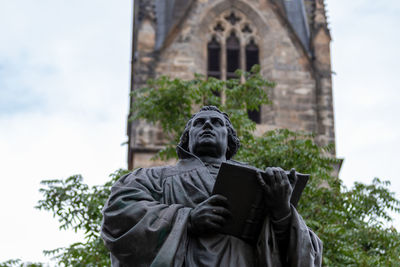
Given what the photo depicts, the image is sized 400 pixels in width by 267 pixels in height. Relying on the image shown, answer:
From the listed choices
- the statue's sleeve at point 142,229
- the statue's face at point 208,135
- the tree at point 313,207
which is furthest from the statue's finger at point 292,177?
the tree at point 313,207

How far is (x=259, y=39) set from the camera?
112 feet

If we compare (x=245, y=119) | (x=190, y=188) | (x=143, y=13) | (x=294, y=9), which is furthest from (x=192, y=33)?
(x=190, y=188)

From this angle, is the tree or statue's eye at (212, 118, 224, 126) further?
the tree

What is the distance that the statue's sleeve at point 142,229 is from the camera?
173 inches

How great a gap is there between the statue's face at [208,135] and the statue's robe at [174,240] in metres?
0.42

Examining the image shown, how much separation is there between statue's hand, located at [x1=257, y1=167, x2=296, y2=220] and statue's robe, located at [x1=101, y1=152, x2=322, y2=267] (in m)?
0.09

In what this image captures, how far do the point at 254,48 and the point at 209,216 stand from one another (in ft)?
98.3

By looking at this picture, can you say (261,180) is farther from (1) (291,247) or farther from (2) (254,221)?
(1) (291,247)

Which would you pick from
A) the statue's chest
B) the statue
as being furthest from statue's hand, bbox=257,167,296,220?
the statue's chest

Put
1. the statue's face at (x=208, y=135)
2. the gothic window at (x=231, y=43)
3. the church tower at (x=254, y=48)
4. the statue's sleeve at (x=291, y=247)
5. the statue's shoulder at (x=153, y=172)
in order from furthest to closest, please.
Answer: the gothic window at (x=231, y=43) → the church tower at (x=254, y=48) → the statue's face at (x=208, y=135) → the statue's shoulder at (x=153, y=172) → the statue's sleeve at (x=291, y=247)

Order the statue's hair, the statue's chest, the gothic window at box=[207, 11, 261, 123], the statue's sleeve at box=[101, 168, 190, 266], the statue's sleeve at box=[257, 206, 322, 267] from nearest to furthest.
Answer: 1. the statue's sleeve at box=[101, 168, 190, 266]
2. the statue's sleeve at box=[257, 206, 322, 267]
3. the statue's chest
4. the statue's hair
5. the gothic window at box=[207, 11, 261, 123]

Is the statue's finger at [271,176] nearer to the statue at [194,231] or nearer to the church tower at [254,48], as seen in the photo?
the statue at [194,231]

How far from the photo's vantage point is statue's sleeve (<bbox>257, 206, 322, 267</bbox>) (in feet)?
14.7

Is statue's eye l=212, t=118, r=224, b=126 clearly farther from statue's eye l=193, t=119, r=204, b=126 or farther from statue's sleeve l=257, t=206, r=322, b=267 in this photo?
statue's sleeve l=257, t=206, r=322, b=267
